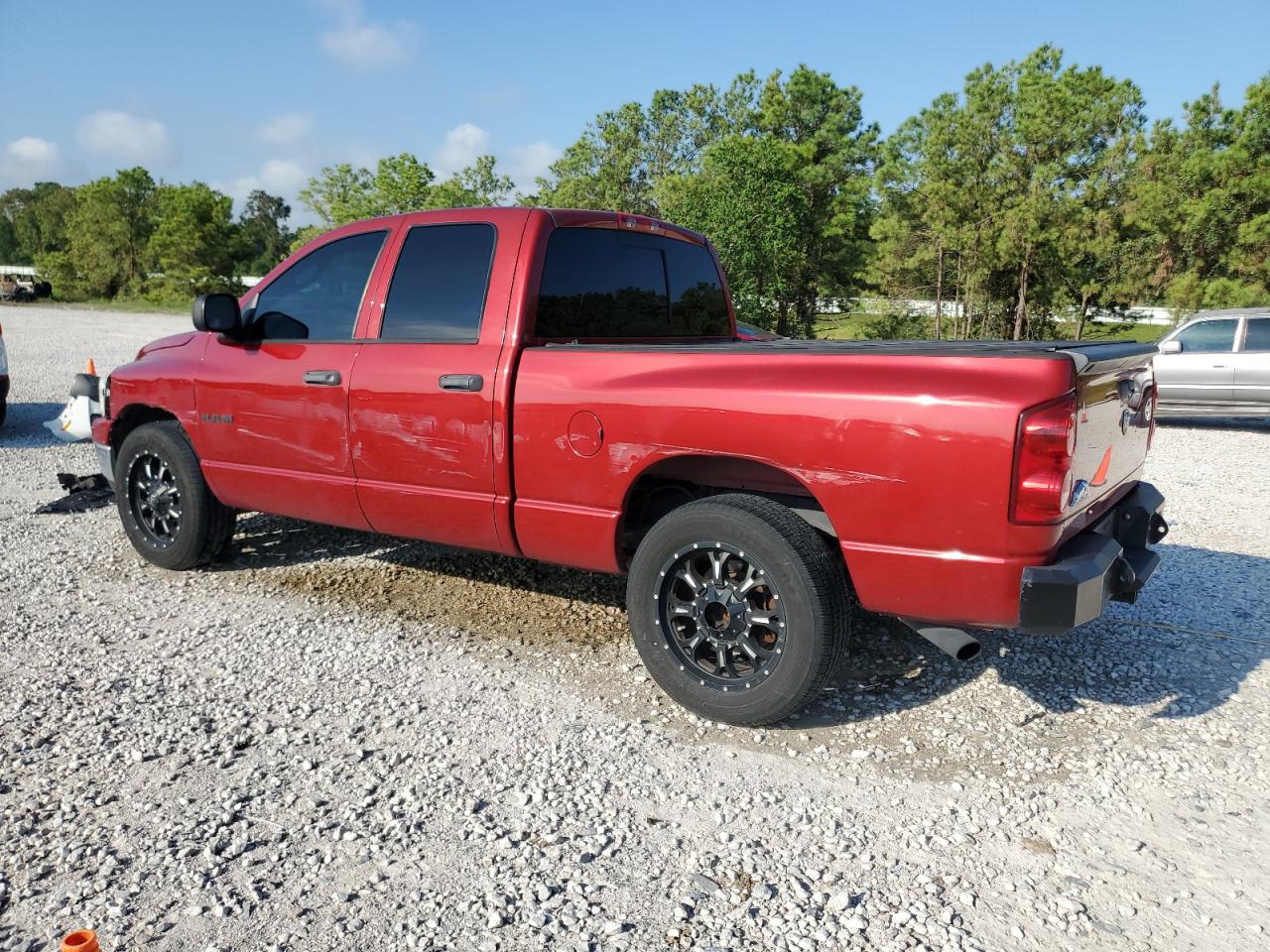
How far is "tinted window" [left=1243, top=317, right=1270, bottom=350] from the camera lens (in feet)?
38.5

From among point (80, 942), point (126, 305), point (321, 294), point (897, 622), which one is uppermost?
point (321, 294)

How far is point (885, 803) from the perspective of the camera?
118 inches

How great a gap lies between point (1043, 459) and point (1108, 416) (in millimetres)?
713

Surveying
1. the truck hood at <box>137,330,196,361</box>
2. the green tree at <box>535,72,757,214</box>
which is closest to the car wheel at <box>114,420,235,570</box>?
the truck hood at <box>137,330,196,361</box>

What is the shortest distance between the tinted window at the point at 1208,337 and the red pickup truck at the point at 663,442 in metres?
10.00

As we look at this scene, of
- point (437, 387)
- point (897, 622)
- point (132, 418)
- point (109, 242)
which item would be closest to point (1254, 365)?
point (897, 622)

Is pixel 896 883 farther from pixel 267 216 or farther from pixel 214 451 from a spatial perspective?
pixel 267 216

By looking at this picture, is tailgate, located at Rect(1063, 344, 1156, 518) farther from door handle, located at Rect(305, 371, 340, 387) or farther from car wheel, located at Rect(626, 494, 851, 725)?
door handle, located at Rect(305, 371, 340, 387)

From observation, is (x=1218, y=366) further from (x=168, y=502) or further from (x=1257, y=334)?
(x=168, y=502)

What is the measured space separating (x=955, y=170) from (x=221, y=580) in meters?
26.7

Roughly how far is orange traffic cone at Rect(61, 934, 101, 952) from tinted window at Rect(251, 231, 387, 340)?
119 inches

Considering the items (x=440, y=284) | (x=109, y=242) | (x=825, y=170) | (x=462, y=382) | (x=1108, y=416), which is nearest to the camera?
(x=1108, y=416)

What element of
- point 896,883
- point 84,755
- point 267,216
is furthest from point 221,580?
point 267,216

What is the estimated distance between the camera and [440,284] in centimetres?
423
